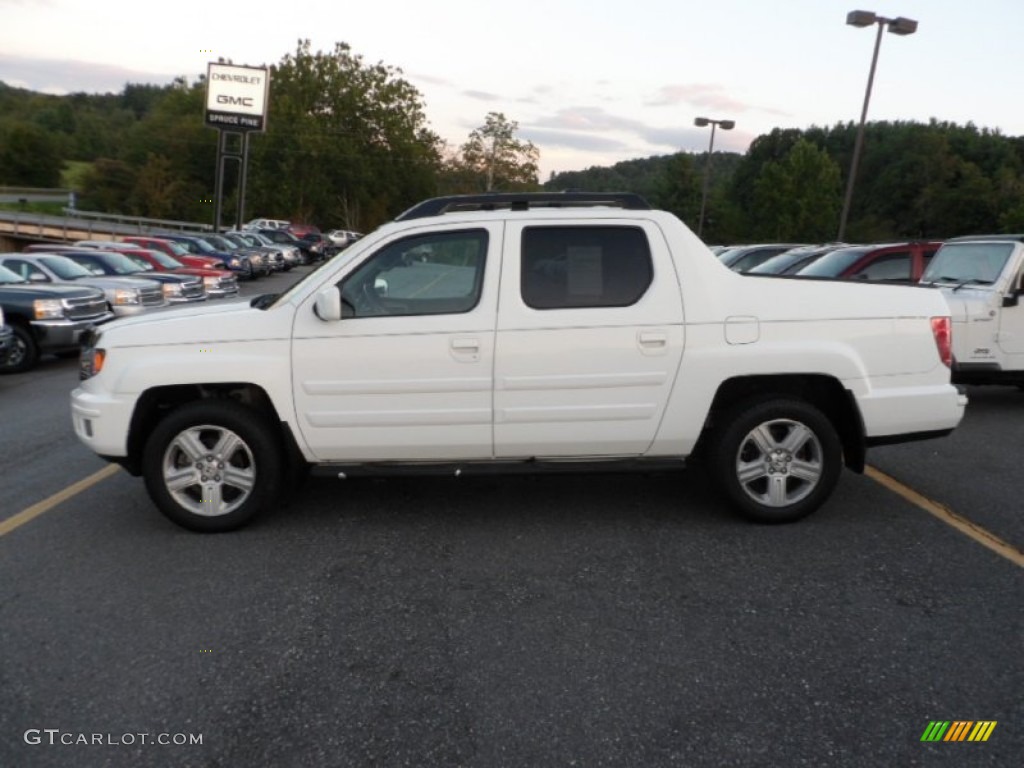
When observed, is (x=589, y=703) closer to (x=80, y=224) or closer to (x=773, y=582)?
(x=773, y=582)

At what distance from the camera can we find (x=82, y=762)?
9.40ft

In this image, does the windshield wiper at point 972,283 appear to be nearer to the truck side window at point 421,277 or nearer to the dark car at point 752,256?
the truck side window at point 421,277

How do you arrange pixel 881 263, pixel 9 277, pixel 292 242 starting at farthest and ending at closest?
pixel 292 242 → pixel 9 277 → pixel 881 263

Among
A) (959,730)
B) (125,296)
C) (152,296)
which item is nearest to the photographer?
(959,730)

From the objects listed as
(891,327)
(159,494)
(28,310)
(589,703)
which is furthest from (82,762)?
(28,310)

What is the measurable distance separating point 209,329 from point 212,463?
784 mm

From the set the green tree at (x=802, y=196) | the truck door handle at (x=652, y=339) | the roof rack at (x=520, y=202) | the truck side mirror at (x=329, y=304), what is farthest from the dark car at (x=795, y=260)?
the green tree at (x=802, y=196)

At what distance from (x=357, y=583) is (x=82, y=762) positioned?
1.66m

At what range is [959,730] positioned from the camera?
3.04m

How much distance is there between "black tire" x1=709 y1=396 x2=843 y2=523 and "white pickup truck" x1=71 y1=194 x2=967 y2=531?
0.01 meters

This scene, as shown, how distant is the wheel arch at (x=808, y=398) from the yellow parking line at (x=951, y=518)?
2.14ft

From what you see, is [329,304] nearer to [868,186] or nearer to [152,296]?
[152,296]

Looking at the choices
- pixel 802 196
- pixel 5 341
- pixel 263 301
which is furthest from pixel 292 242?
pixel 802 196

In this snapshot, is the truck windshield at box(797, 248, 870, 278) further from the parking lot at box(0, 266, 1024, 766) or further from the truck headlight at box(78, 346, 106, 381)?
the truck headlight at box(78, 346, 106, 381)
